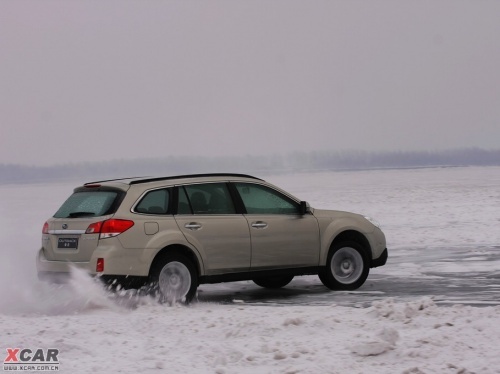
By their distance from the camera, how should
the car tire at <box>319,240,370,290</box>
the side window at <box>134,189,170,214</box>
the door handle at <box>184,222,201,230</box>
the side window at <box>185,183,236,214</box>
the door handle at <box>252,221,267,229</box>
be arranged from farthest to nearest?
the car tire at <box>319,240,370,290</box>
the door handle at <box>252,221,267,229</box>
the side window at <box>185,183,236,214</box>
the door handle at <box>184,222,201,230</box>
the side window at <box>134,189,170,214</box>

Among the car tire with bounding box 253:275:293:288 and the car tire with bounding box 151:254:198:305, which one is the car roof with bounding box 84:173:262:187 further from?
the car tire with bounding box 253:275:293:288

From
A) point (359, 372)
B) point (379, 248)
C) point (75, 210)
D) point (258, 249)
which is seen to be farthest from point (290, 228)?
point (359, 372)

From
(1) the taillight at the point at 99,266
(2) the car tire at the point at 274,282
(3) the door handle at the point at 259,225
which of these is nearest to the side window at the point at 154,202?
(1) the taillight at the point at 99,266

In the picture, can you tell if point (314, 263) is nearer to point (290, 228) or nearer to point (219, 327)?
point (290, 228)

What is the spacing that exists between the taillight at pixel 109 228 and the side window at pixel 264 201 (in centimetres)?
181

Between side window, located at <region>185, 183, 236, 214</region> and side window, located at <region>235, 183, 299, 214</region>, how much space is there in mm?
235

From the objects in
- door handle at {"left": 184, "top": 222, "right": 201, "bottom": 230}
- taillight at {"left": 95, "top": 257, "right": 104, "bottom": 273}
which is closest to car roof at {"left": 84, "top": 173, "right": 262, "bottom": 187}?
door handle at {"left": 184, "top": 222, "right": 201, "bottom": 230}

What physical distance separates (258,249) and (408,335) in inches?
147

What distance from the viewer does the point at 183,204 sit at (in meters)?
11.4

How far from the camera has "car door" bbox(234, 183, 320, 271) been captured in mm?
11781

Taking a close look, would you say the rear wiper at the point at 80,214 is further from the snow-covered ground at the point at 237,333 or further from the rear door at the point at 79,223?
the snow-covered ground at the point at 237,333

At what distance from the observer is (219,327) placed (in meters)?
9.01

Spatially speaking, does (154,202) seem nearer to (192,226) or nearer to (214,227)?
(192,226)

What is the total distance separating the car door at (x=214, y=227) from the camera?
1127 cm
